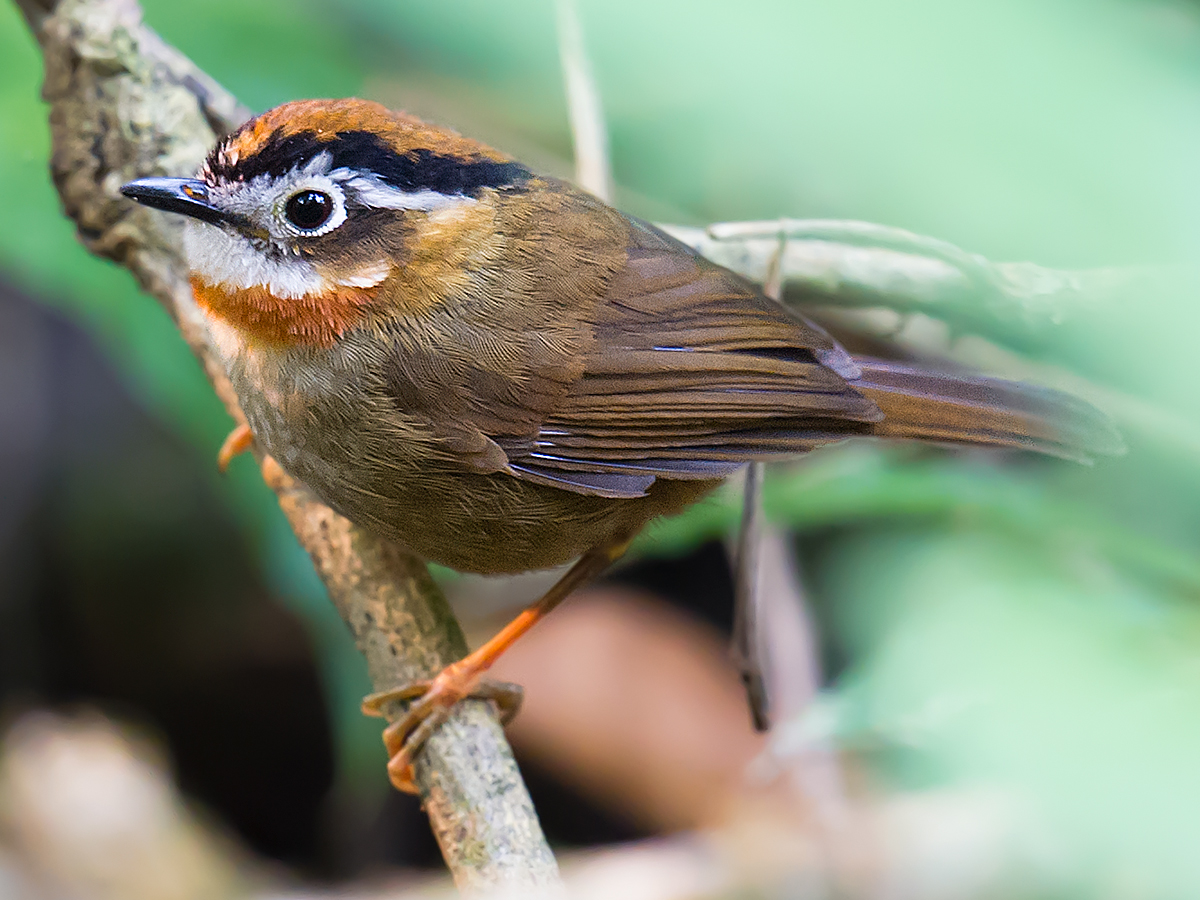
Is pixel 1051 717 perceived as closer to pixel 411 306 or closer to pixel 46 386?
pixel 411 306

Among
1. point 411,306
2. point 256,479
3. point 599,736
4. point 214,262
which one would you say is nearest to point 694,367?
point 411,306

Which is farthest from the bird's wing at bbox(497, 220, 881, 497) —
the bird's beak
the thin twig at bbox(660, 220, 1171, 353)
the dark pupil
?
the bird's beak

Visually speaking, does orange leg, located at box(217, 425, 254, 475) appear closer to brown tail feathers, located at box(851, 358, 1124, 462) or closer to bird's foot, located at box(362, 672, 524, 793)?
bird's foot, located at box(362, 672, 524, 793)

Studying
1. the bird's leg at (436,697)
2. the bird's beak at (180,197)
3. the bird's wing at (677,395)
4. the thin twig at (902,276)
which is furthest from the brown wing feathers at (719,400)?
the bird's beak at (180,197)

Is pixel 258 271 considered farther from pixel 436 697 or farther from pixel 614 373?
pixel 436 697

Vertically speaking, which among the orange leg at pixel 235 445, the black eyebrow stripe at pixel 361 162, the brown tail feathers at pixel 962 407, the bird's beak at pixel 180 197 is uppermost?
the brown tail feathers at pixel 962 407

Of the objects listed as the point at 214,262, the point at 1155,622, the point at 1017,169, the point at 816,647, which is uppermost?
the point at 816,647

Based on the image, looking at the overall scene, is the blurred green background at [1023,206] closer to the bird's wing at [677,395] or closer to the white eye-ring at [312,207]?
the bird's wing at [677,395]
